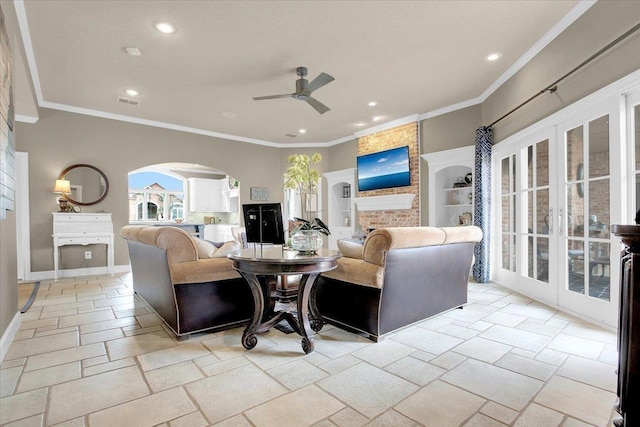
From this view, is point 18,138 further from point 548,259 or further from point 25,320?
point 548,259

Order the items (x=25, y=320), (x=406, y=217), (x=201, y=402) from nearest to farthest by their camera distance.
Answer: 1. (x=201, y=402)
2. (x=25, y=320)
3. (x=406, y=217)

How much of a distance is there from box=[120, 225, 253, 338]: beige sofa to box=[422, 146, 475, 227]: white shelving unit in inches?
159

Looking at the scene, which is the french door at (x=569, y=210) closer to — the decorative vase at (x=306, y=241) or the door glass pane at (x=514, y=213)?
the door glass pane at (x=514, y=213)

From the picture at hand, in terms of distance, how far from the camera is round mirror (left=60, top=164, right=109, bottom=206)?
545cm

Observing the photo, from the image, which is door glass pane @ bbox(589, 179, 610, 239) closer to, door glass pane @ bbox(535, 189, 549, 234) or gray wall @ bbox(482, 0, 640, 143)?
door glass pane @ bbox(535, 189, 549, 234)

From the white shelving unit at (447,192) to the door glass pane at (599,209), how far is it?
8.32ft

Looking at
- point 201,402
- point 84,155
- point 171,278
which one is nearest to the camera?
point 201,402

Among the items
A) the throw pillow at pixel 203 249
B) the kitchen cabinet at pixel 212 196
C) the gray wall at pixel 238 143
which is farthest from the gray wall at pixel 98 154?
the throw pillow at pixel 203 249

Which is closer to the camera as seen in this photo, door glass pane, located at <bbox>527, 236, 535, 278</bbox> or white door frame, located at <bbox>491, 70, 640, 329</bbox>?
white door frame, located at <bbox>491, 70, 640, 329</bbox>

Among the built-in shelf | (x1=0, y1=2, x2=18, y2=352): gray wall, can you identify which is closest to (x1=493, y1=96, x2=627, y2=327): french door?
Answer: the built-in shelf

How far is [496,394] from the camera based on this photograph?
70.1 inches

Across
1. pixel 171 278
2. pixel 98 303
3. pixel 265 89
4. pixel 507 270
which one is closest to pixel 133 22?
Answer: pixel 265 89

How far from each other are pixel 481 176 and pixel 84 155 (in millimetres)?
6524

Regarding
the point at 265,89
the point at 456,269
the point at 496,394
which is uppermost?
the point at 265,89
